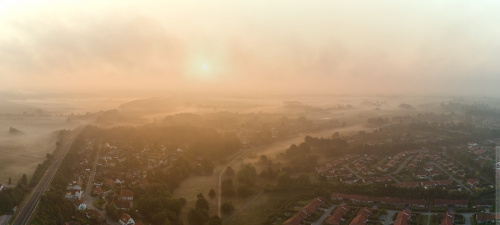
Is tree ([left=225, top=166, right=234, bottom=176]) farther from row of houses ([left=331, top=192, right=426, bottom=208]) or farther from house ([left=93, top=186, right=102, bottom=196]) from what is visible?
house ([left=93, top=186, right=102, bottom=196])

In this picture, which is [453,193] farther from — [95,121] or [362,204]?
[95,121]

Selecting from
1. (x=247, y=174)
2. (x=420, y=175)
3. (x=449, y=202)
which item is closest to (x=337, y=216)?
(x=449, y=202)

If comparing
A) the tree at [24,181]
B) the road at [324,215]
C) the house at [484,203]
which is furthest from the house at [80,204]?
the house at [484,203]

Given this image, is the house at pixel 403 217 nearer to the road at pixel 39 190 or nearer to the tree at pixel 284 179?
the tree at pixel 284 179

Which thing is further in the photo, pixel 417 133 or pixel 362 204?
pixel 417 133

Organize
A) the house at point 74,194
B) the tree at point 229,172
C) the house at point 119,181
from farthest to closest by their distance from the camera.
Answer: the tree at point 229,172
the house at point 119,181
the house at point 74,194

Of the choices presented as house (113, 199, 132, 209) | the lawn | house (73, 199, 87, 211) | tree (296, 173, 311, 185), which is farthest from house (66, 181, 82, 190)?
tree (296, 173, 311, 185)

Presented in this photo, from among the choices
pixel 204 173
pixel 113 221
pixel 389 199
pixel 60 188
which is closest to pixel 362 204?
pixel 389 199
